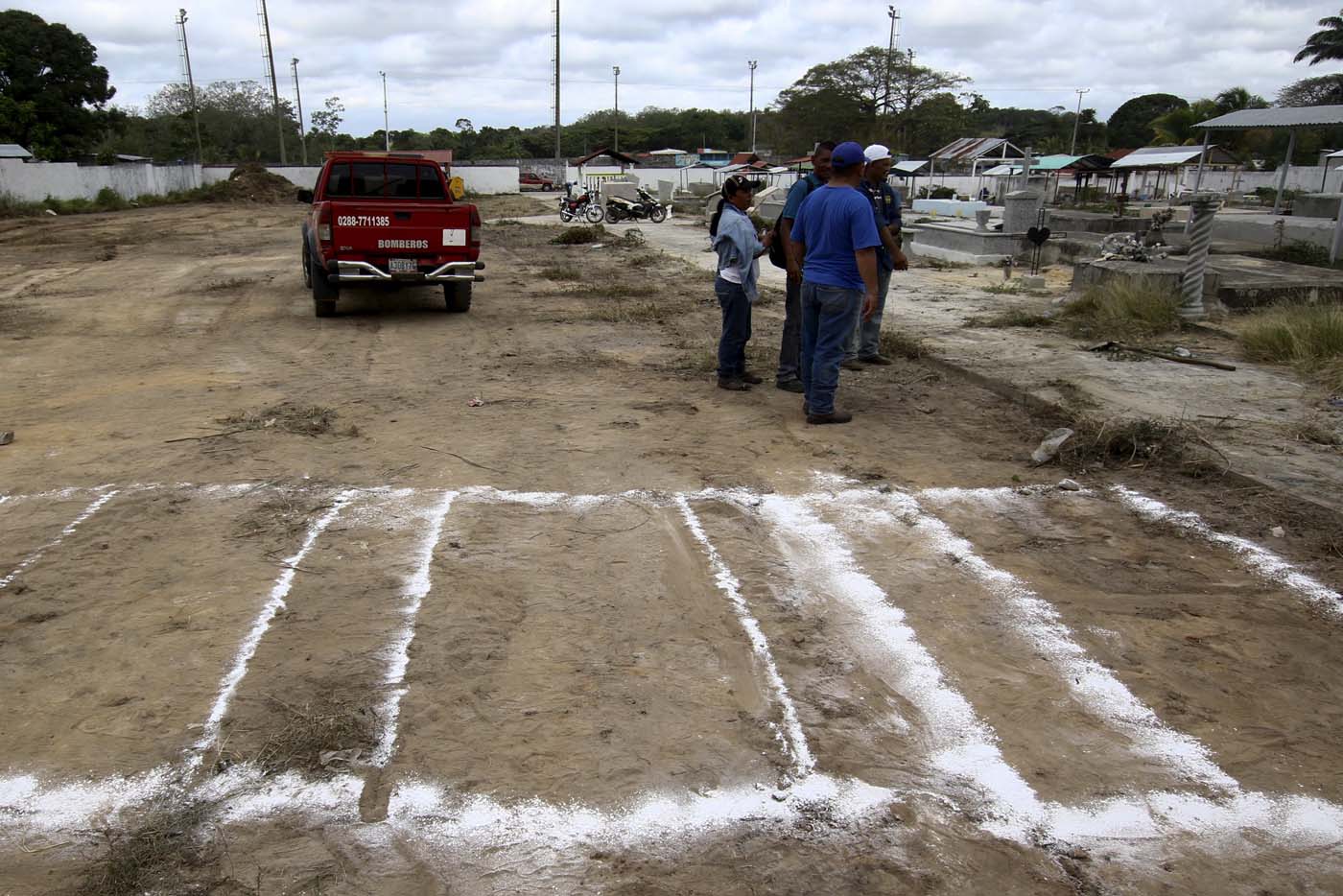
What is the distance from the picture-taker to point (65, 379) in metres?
8.31

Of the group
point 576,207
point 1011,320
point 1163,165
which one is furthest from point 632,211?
point 1011,320

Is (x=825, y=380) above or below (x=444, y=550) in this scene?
above

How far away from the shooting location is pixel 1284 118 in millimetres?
18766

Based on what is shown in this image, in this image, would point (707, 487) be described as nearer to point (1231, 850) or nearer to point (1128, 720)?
point (1128, 720)

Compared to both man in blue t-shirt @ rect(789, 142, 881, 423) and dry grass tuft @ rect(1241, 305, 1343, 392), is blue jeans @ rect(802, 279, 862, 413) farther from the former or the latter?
dry grass tuft @ rect(1241, 305, 1343, 392)

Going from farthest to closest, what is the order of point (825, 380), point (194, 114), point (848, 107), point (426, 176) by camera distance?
point (848, 107) < point (194, 114) < point (426, 176) < point (825, 380)

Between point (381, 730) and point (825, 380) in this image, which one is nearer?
point (381, 730)

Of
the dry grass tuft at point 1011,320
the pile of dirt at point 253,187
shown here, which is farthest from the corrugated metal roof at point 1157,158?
the pile of dirt at point 253,187

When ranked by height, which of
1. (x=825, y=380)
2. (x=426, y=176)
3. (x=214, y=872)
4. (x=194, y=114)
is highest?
(x=194, y=114)

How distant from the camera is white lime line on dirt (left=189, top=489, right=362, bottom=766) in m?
3.23

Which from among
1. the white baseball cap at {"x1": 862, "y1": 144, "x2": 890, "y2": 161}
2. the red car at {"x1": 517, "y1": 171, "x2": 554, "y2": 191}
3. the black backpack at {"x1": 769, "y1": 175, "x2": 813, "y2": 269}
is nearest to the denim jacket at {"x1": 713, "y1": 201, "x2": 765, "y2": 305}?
the black backpack at {"x1": 769, "y1": 175, "x2": 813, "y2": 269}

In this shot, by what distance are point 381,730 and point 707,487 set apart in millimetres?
2776

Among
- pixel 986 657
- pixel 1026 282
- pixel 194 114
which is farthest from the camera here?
pixel 194 114

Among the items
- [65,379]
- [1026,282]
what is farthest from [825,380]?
[1026,282]
